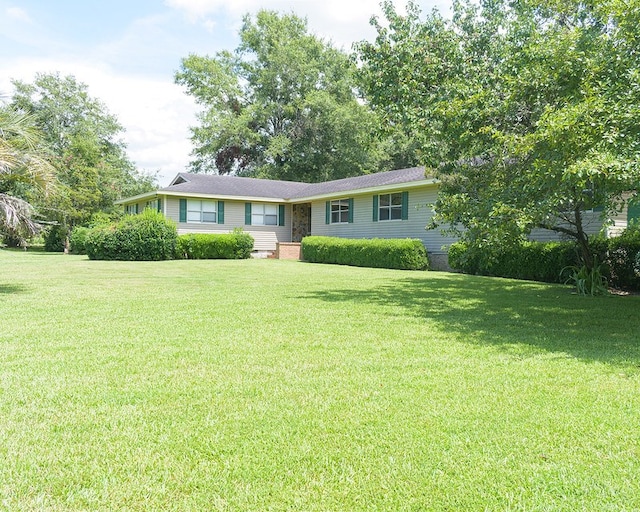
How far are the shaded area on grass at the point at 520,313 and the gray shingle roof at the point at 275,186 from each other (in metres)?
9.52

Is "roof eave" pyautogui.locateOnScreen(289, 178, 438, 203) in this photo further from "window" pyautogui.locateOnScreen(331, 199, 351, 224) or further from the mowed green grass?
the mowed green grass

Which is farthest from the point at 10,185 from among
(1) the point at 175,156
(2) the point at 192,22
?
(1) the point at 175,156

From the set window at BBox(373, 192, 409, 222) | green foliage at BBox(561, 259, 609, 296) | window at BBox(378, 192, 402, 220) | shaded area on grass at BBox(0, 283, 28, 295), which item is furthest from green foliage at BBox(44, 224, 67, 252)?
green foliage at BBox(561, 259, 609, 296)

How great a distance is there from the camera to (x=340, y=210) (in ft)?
74.9

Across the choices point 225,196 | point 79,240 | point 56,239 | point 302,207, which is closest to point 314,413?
point 225,196

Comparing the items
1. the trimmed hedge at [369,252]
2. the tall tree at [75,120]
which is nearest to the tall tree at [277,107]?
the tall tree at [75,120]

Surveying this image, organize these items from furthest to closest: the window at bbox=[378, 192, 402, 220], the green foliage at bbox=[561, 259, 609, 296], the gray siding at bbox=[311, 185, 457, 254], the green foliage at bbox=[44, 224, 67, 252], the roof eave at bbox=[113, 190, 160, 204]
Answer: the green foliage at bbox=[44, 224, 67, 252], the roof eave at bbox=[113, 190, 160, 204], the window at bbox=[378, 192, 402, 220], the gray siding at bbox=[311, 185, 457, 254], the green foliage at bbox=[561, 259, 609, 296]

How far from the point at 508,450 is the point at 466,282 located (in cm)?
1012

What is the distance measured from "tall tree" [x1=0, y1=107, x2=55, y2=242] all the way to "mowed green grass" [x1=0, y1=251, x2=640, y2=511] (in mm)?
2371

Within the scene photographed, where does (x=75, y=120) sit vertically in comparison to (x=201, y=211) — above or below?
above

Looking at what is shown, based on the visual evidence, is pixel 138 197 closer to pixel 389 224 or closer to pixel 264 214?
pixel 264 214

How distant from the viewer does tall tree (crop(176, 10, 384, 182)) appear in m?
35.9

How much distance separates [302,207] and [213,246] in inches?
268

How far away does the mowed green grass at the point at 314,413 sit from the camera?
7.30 feet
